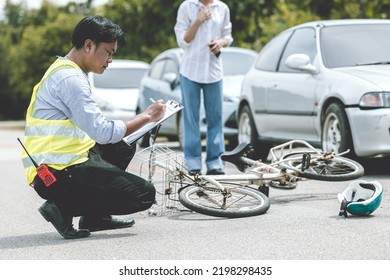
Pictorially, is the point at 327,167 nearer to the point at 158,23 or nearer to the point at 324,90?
the point at 324,90

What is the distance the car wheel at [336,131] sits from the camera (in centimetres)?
984

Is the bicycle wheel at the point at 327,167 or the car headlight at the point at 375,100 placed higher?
the car headlight at the point at 375,100

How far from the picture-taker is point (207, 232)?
6582mm

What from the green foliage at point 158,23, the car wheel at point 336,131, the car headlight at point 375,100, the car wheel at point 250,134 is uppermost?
the car headlight at point 375,100

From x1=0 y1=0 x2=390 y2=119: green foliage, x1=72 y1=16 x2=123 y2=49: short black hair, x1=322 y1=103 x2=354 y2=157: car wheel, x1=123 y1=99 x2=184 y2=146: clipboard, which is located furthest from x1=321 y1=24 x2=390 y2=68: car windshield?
x1=0 y1=0 x2=390 y2=119: green foliage

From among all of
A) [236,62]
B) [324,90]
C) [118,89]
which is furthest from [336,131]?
[118,89]

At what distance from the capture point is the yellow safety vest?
635 centimetres

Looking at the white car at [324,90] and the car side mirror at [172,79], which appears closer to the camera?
the white car at [324,90]

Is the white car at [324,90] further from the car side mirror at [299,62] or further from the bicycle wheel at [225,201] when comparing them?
the bicycle wheel at [225,201]

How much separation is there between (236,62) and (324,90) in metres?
5.07

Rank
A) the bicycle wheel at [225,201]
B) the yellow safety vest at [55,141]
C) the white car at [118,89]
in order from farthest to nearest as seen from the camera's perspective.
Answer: the white car at [118,89] → the bicycle wheel at [225,201] → the yellow safety vest at [55,141]

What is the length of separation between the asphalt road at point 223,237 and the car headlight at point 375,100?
1.49m

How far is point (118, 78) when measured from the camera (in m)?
19.5

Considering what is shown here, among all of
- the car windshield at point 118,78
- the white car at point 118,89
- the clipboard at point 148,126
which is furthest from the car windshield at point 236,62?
the clipboard at point 148,126
